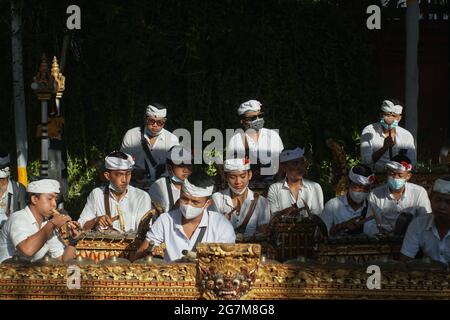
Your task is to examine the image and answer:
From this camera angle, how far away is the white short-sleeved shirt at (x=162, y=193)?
820 centimetres

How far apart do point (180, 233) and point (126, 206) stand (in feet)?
5.75

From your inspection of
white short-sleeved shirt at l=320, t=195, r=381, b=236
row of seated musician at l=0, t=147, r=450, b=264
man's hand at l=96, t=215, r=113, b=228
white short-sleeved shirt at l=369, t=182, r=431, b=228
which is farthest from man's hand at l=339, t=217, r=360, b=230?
man's hand at l=96, t=215, r=113, b=228

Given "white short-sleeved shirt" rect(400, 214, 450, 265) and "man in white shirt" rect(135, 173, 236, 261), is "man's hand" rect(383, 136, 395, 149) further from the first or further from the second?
"man in white shirt" rect(135, 173, 236, 261)

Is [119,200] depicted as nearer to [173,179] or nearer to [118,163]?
[118,163]

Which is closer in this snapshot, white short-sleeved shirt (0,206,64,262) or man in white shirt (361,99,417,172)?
white short-sleeved shirt (0,206,64,262)

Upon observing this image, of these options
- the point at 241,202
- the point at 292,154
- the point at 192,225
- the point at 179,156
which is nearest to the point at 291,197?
the point at 292,154

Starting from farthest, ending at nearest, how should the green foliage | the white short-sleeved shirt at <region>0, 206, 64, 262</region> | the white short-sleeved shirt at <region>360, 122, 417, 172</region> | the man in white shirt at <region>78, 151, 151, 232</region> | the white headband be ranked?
the green foliage, the white short-sleeved shirt at <region>360, 122, 417, 172</region>, the white headband, the man in white shirt at <region>78, 151, 151, 232</region>, the white short-sleeved shirt at <region>0, 206, 64, 262</region>

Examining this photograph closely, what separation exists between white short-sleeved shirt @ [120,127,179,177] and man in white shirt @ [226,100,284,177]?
2.00 ft

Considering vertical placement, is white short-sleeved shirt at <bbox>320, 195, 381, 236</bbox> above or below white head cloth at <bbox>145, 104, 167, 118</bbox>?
below

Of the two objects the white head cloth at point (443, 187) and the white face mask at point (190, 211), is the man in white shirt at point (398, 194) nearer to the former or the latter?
the white head cloth at point (443, 187)

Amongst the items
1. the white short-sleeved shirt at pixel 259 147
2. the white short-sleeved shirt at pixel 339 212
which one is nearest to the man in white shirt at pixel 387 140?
the white short-sleeved shirt at pixel 259 147

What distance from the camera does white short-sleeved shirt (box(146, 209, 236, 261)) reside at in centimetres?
603

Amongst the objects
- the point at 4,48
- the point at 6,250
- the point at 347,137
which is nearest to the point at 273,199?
the point at 6,250

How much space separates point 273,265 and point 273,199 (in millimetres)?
3052
